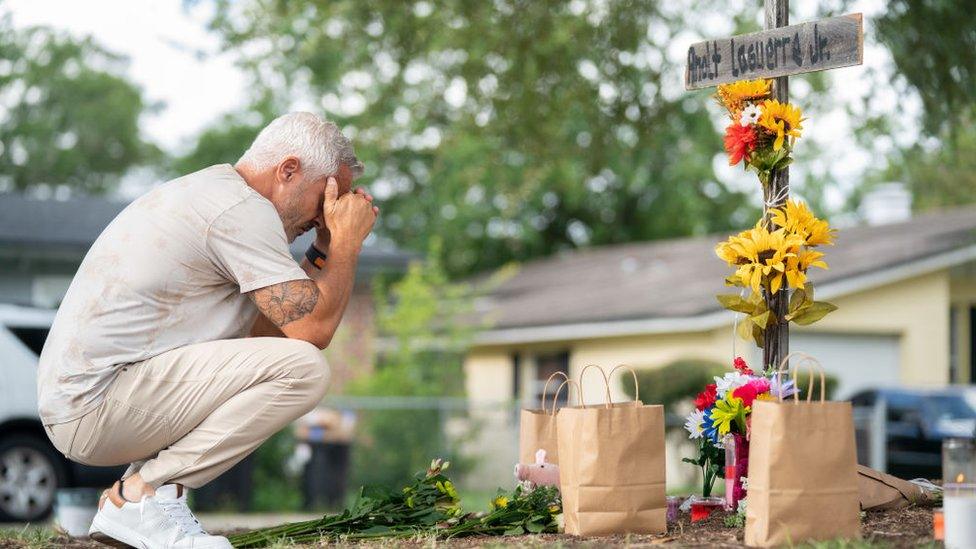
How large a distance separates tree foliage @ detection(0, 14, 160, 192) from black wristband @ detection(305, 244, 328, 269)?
32143 mm

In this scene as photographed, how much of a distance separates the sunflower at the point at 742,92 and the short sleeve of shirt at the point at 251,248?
6.78ft

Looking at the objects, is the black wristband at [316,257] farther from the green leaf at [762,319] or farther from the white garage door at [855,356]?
the white garage door at [855,356]

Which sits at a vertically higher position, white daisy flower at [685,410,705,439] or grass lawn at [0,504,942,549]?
white daisy flower at [685,410,705,439]

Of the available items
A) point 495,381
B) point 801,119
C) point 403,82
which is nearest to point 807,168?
point 495,381

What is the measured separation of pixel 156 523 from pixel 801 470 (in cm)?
227

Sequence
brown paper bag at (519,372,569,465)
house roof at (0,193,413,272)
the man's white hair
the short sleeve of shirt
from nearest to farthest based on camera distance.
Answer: the short sleeve of shirt → the man's white hair → brown paper bag at (519,372,569,465) → house roof at (0,193,413,272)

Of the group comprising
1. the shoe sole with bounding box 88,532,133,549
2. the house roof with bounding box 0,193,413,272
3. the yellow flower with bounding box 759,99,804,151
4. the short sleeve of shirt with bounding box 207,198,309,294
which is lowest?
the shoe sole with bounding box 88,532,133,549

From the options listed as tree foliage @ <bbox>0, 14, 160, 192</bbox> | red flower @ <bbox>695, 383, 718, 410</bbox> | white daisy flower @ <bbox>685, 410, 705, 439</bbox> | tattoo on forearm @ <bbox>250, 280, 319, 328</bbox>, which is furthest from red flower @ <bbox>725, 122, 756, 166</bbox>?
tree foliage @ <bbox>0, 14, 160, 192</bbox>

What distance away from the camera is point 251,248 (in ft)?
15.4

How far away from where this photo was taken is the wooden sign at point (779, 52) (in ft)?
17.2

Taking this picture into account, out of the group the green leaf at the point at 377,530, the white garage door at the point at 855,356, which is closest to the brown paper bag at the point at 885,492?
the green leaf at the point at 377,530

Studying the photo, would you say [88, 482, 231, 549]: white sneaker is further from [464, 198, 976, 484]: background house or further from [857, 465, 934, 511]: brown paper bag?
[464, 198, 976, 484]: background house

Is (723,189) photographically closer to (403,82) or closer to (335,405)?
(335,405)

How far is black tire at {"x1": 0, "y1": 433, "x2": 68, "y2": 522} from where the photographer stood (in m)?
11.1
